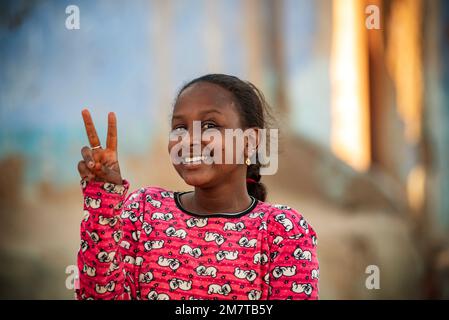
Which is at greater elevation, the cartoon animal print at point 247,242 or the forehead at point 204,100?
the forehead at point 204,100

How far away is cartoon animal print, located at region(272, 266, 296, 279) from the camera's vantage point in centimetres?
161

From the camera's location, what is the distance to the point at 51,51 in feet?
11.9

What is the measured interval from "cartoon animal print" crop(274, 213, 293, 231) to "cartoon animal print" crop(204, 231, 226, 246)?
14cm

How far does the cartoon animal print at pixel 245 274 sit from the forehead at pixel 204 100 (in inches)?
16.4

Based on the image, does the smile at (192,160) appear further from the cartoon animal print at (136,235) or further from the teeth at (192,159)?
the cartoon animal print at (136,235)

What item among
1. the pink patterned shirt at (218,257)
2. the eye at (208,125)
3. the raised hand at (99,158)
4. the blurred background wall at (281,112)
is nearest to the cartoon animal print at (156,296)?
the pink patterned shirt at (218,257)

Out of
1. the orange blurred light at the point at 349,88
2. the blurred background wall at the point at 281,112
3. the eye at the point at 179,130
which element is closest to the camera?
the eye at the point at 179,130

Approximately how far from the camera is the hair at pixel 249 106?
71.2 inches

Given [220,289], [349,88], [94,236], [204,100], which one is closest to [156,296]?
[220,289]

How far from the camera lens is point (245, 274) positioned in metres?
1.60

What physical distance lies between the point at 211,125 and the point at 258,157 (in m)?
0.33

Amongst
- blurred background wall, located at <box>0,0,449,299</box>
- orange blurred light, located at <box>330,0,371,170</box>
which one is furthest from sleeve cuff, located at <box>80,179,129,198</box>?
orange blurred light, located at <box>330,0,371,170</box>
